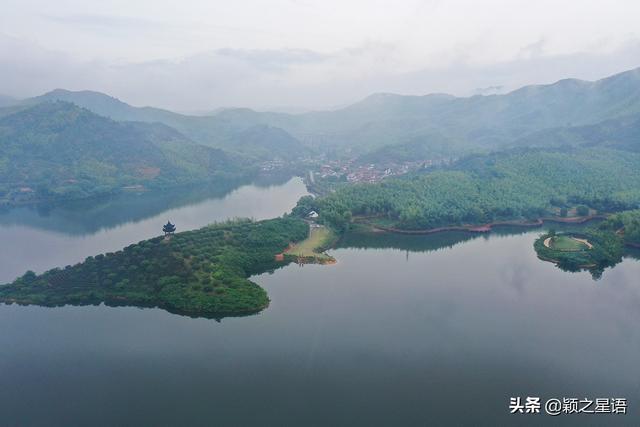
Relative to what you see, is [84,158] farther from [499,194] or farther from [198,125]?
[198,125]

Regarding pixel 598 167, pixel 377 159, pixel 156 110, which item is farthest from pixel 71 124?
pixel 598 167

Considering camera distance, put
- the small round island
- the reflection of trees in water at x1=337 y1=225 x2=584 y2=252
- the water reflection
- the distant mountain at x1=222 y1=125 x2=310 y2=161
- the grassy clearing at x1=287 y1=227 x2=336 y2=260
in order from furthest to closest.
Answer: the distant mountain at x1=222 y1=125 x2=310 y2=161
the reflection of trees in water at x1=337 y1=225 x2=584 y2=252
the water reflection
the grassy clearing at x1=287 y1=227 x2=336 y2=260
the small round island

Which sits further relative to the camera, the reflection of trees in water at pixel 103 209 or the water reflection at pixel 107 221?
the reflection of trees in water at pixel 103 209

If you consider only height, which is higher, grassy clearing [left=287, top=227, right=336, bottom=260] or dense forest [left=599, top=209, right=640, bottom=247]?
dense forest [left=599, top=209, right=640, bottom=247]

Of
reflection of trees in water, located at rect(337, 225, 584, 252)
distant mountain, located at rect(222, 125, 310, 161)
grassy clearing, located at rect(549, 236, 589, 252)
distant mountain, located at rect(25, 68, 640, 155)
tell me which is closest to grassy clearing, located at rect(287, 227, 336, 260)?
reflection of trees in water, located at rect(337, 225, 584, 252)

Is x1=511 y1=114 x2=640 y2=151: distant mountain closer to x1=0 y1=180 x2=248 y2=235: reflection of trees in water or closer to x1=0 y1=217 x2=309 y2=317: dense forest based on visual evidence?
x1=0 y1=180 x2=248 y2=235: reflection of trees in water

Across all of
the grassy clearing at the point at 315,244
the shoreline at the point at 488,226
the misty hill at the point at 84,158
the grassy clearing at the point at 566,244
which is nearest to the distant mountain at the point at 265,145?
the misty hill at the point at 84,158

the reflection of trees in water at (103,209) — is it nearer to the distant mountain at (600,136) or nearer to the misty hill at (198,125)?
the misty hill at (198,125)
